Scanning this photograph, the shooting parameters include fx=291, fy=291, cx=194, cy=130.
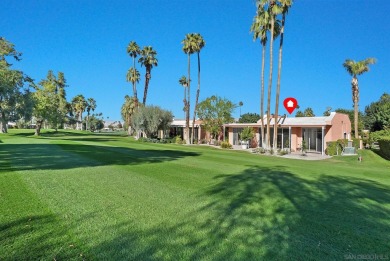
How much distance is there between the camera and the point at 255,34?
3077 centimetres

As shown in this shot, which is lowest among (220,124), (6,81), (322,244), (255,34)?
(322,244)

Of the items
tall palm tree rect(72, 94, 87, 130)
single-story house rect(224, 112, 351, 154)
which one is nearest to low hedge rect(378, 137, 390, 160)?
single-story house rect(224, 112, 351, 154)

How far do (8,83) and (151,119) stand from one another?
1958 centimetres

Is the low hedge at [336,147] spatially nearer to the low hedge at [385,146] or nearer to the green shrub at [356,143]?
the green shrub at [356,143]

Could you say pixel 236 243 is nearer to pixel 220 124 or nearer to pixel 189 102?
pixel 220 124

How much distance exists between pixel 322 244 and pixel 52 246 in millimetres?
3460

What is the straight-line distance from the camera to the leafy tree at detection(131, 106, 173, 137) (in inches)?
1698

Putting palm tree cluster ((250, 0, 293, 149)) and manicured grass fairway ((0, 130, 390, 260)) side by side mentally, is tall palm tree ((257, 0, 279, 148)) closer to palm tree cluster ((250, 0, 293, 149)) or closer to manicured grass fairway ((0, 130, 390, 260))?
palm tree cluster ((250, 0, 293, 149))

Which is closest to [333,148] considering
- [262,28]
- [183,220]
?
[262,28]

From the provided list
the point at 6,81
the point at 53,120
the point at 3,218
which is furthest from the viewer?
the point at 53,120

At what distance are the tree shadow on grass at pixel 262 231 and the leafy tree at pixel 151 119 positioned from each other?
37043mm

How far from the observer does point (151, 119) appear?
43125mm

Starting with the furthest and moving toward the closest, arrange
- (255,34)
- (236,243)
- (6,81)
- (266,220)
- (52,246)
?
(255,34)
(6,81)
(266,220)
(236,243)
(52,246)

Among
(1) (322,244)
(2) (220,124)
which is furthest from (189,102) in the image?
(1) (322,244)
